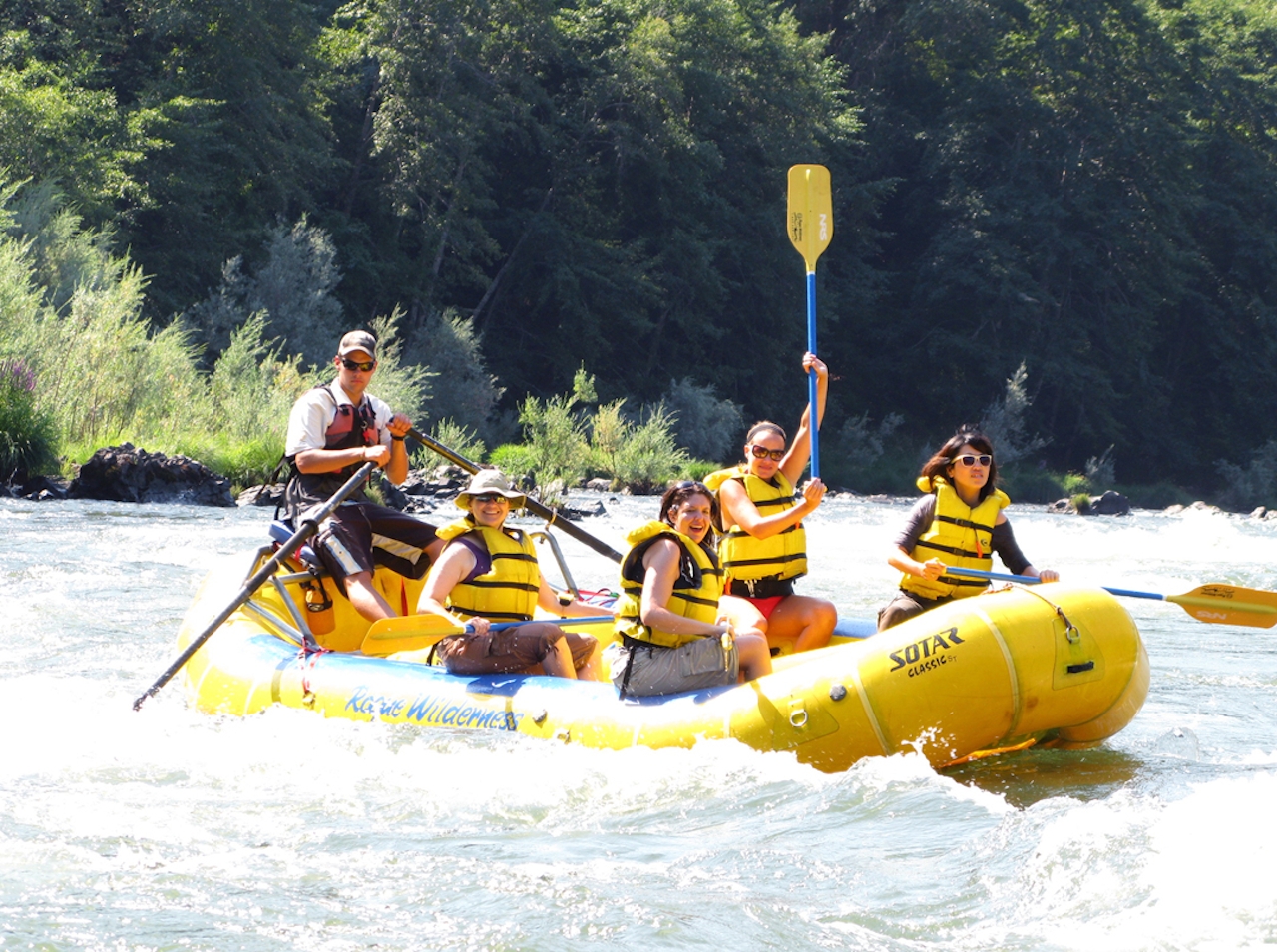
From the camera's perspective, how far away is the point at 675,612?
15.3ft

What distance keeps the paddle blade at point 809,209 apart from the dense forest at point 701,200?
7.82 m

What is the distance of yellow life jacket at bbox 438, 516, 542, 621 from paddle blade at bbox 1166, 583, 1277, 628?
2.13 metres

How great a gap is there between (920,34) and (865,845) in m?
31.1

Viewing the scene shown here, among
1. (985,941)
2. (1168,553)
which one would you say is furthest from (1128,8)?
(985,941)

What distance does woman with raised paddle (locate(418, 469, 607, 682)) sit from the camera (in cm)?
499

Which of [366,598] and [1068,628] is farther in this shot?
[366,598]

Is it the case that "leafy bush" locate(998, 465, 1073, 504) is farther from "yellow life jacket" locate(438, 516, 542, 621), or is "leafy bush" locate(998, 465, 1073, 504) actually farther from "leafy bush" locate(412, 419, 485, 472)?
"yellow life jacket" locate(438, 516, 542, 621)

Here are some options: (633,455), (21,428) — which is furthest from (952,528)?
(633,455)

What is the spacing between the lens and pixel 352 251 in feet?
78.3

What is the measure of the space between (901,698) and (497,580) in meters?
1.45

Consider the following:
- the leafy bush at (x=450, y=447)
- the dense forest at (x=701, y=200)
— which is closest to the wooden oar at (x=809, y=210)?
the dense forest at (x=701, y=200)

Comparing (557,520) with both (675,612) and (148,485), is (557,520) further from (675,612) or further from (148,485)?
(148,485)

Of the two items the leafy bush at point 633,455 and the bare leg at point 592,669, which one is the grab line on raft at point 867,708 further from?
the leafy bush at point 633,455

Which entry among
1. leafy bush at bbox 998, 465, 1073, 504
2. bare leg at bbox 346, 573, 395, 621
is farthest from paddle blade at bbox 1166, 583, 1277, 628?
leafy bush at bbox 998, 465, 1073, 504
